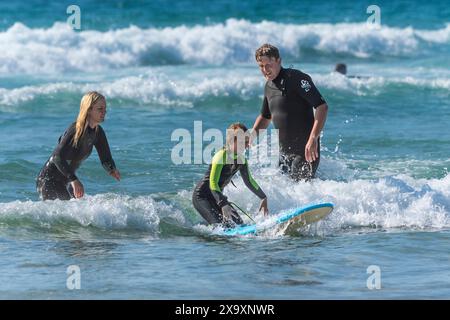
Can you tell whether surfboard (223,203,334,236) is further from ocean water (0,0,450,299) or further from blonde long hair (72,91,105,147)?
blonde long hair (72,91,105,147)

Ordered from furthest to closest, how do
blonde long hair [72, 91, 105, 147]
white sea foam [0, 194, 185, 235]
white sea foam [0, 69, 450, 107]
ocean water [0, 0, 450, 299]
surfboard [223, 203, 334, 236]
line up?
white sea foam [0, 69, 450, 107], white sea foam [0, 194, 185, 235], surfboard [223, 203, 334, 236], blonde long hair [72, 91, 105, 147], ocean water [0, 0, 450, 299]

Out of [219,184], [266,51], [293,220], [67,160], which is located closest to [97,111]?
[67,160]

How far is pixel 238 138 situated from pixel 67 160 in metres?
1.62

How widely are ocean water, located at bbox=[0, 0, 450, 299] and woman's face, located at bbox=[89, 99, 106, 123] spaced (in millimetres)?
1214

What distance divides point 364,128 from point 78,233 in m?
8.34

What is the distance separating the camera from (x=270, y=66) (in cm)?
988

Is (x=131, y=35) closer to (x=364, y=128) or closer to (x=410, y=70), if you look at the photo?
(x=410, y=70)

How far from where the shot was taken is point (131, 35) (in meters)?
30.3

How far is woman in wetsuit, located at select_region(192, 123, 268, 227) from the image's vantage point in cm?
973

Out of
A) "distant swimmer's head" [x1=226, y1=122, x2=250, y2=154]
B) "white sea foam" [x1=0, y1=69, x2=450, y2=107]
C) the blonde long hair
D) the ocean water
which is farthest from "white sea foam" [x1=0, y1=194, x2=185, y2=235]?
"white sea foam" [x1=0, y1=69, x2=450, y2=107]

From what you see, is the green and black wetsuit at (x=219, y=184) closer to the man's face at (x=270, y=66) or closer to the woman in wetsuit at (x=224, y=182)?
the woman in wetsuit at (x=224, y=182)

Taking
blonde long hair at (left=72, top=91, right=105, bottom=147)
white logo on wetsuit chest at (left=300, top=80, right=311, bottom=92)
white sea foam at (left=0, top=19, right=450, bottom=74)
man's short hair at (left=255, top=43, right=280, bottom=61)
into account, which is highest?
white sea foam at (left=0, top=19, right=450, bottom=74)

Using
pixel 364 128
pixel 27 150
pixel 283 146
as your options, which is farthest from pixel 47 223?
pixel 364 128
